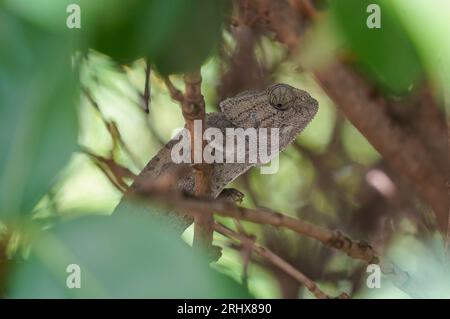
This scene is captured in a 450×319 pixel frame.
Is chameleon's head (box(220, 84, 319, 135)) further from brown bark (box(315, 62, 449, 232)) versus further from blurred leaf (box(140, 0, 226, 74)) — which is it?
blurred leaf (box(140, 0, 226, 74))

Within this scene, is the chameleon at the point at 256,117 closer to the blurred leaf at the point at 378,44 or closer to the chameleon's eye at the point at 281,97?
the chameleon's eye at the point at 281,97

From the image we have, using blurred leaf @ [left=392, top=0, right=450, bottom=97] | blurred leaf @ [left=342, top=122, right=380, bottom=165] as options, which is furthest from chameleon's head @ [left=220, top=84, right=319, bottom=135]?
blurred leaf @ [left=392, top=0, right=450, bottom=97]

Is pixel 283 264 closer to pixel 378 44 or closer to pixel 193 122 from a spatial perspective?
pixel 193 122

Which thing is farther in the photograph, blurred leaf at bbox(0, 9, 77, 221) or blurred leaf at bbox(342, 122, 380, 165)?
blurred leaf at bbox(342, 122, 380, 165)

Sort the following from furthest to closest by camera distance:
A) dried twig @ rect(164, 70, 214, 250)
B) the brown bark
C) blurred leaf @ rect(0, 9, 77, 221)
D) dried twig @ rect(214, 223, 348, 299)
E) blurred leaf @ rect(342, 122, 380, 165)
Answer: blurred leaf @ rect(342, 122, 380, 165) → the brown bark → dried twig @ rect(214, 223, 348, 299) → dried twig @ rect(164, 70, 214, 250) → blurred leaf @ rect(0, 9, 77, 221)

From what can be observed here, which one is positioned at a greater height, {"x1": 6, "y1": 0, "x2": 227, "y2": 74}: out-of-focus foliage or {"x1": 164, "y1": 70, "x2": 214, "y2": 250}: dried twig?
{"x1": 164, "y1": 70, "x2": 214, "y2": 250}: dried twig

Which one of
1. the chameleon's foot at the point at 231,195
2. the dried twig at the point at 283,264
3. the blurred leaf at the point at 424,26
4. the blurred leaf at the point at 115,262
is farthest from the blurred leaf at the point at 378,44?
the chameleon's foot at the point at 231,195

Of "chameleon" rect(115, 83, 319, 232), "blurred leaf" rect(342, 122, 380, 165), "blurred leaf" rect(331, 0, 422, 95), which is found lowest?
"blurred leaf" rect(331, 0, 422, 95)
